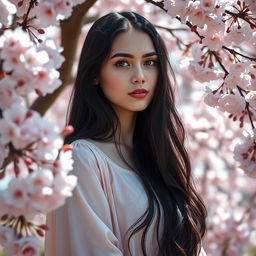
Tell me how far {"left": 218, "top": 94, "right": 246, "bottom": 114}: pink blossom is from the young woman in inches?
7.2

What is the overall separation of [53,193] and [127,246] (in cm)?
64

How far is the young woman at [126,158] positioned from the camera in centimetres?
200

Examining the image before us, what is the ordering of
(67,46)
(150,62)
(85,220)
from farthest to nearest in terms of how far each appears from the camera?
(67,46) → (150,62) → (85,220)

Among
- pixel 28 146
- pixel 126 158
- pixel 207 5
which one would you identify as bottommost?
pixel 126 158

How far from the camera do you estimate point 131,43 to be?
2172mm

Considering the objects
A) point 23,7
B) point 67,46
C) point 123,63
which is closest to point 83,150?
point 123,63

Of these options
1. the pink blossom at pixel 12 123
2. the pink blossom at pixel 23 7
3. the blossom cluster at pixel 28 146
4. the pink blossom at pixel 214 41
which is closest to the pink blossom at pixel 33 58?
the blossom cluster at pixel 28 146

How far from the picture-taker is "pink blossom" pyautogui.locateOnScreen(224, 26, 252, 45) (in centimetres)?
226

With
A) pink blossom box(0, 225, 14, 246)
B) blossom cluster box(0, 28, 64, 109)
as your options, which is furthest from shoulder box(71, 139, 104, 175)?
blossom cluster box(0, 28, 64, 109)

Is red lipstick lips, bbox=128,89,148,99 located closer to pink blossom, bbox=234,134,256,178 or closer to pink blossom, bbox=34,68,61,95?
pink blossom, bbox=234,134,256,178

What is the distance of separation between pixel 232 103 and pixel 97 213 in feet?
2.19

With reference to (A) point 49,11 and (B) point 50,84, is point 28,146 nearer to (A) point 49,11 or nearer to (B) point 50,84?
(B) point 50,84

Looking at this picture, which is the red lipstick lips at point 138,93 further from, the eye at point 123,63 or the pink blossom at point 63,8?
→ the pink blossom at point 63,8

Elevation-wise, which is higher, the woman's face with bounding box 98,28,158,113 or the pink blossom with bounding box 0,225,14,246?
the woman's face with bounding box 98,28,158,113
